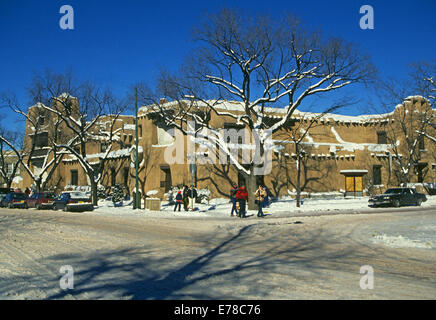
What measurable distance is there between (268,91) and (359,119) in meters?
18.6

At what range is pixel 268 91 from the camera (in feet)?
81.3

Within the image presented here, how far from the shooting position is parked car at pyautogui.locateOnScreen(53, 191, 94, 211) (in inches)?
1105

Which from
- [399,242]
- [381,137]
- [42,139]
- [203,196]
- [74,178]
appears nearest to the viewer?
[399,242]

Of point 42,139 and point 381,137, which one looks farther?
point 42,139

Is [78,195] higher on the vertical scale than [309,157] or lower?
lower

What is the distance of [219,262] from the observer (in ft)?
28.3

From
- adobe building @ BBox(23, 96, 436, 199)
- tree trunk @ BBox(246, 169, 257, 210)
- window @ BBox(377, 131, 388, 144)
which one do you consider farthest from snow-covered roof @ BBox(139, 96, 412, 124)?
tree trunk @ BBox(246, 169, 257, 210)

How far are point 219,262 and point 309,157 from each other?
27.7m

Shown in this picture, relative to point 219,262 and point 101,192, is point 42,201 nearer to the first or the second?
point 101,192

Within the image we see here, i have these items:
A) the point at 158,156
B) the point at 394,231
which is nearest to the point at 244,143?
the point at 158,156

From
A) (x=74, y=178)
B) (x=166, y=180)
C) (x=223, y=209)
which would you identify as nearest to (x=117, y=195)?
(x=166, y=180)

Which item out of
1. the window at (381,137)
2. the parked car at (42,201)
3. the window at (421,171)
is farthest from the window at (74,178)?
the window at (421,171)

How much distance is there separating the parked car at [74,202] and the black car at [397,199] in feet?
66.5
